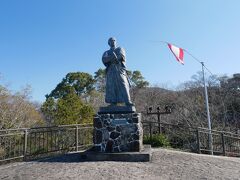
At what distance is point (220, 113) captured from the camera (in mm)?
18875

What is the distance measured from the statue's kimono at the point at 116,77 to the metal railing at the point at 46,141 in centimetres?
269

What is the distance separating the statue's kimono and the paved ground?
6.94ft

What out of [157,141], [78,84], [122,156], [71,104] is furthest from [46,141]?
[78,84]

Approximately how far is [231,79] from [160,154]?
1709 cm

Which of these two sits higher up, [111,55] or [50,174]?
[111,55]

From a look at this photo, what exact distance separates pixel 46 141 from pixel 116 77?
15.5ft

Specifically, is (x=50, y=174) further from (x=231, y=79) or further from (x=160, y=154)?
(x=231, y=79)

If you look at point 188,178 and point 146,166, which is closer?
point 188,178

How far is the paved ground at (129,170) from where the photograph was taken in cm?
573

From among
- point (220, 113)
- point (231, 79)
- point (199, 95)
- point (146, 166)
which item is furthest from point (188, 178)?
point (231, 79)

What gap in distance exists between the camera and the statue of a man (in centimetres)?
828

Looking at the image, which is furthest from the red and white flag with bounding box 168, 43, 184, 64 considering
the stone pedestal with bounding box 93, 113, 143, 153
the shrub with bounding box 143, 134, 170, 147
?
the stone pedestal with bounding box 93, 113, 143, 153

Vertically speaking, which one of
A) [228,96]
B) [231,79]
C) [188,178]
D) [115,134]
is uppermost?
[231,79]

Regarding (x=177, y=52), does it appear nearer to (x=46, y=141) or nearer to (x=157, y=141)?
(x=157, y=141)
